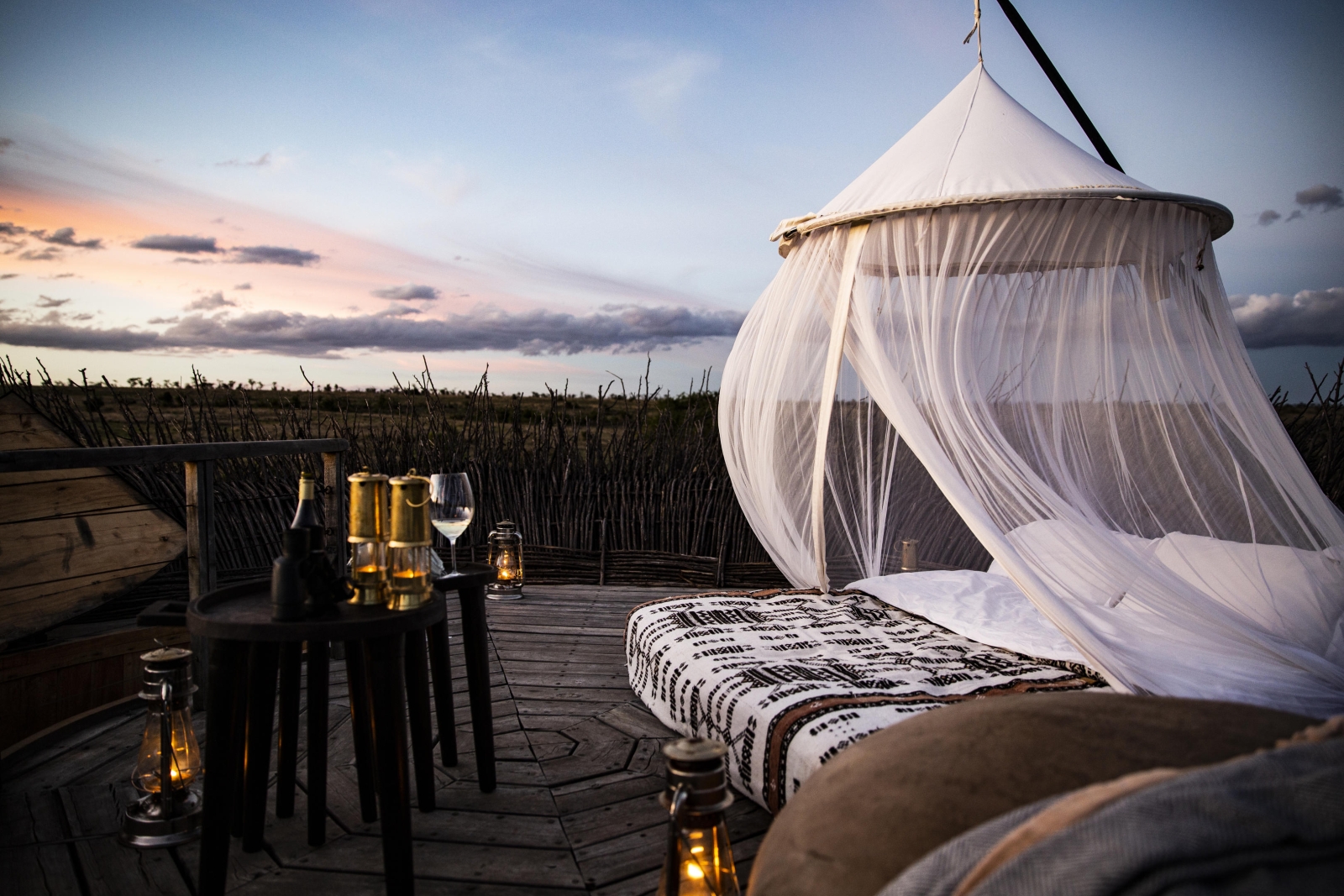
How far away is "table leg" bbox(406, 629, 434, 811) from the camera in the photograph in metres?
1.83

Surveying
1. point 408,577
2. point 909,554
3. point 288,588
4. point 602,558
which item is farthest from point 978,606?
point 602,558

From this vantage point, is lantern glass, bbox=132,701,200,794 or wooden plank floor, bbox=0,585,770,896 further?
lantern glass, bbox=132,701,200,794

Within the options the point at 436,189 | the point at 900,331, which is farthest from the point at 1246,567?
the point at 436,189

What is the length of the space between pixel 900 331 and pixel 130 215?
6414 mm

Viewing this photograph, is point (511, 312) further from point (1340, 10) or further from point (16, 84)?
point (1340, 10)

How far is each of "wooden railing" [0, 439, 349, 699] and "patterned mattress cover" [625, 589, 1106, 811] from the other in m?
1.35

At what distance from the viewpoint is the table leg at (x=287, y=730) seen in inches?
68.3

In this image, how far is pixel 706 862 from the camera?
124cm

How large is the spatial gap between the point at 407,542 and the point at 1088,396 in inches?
83.7

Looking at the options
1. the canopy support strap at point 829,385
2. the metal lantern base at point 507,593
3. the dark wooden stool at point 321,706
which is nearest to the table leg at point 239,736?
the dark wooden stool at point 321,706

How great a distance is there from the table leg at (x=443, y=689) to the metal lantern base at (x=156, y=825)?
1.88 ft

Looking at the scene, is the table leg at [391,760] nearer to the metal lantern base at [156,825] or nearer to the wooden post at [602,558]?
the metal lantern base at [156,825]

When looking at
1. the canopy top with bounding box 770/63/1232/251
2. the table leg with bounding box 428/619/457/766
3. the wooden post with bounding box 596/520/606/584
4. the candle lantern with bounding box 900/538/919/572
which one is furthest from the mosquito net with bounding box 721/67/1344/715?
the wooden post with bounding box 596/520/606/584

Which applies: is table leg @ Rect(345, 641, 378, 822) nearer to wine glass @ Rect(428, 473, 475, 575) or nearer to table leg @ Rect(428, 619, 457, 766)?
table leg @ Rect(428, 619, 457, 766)
